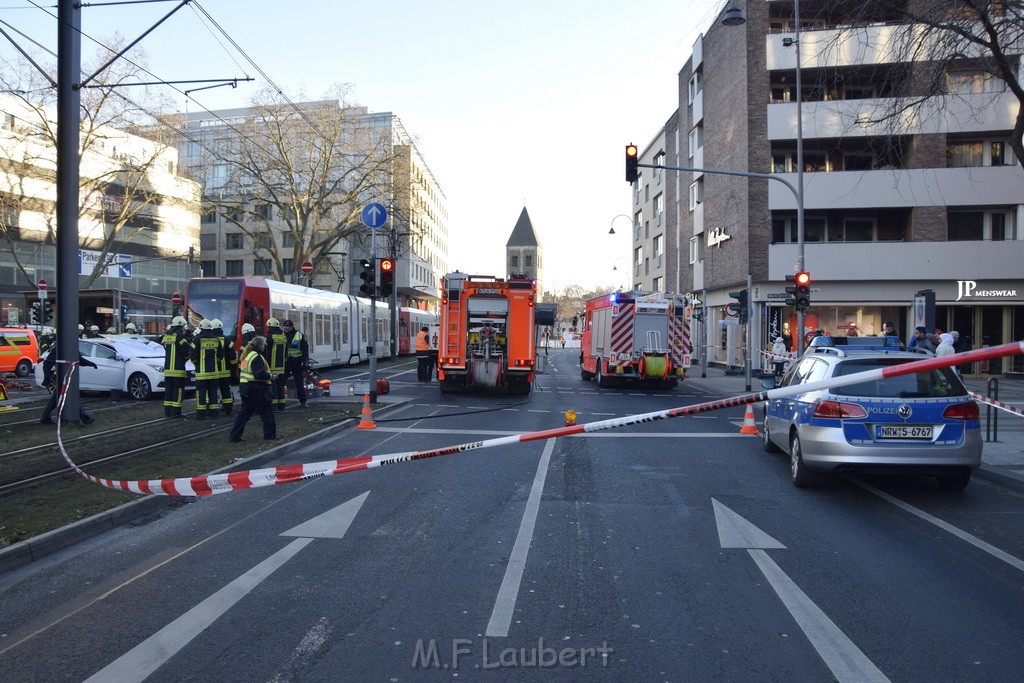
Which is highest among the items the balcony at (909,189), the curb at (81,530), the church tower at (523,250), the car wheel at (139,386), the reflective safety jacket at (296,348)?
the church tower at (523,250)

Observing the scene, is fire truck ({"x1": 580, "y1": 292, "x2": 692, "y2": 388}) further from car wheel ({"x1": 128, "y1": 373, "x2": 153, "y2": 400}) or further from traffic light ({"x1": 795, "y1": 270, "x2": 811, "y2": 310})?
car wheel ({"x1": 128, "y1": 373, "x2": 153, "y2": 400})

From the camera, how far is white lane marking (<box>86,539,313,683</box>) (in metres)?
3.77

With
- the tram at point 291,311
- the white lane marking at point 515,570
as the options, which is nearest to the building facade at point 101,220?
the tram at point 291,311

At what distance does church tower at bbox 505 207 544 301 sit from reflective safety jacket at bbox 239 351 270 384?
109m

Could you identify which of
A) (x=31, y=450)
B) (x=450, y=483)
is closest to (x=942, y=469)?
(x=450, y=483)

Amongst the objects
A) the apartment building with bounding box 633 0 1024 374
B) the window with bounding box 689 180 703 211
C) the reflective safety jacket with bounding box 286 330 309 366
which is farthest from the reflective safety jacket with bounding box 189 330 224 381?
the window with bounding box 689 180 703 211

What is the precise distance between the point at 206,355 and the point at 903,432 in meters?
11.2

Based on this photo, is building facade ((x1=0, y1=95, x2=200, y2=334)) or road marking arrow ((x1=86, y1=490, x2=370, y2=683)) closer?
road marking arrow ((x1=86, y1=490, x2=370, y2=683))

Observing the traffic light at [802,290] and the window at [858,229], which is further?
the window at [858,229]

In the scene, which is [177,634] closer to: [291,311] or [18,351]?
[291,311]

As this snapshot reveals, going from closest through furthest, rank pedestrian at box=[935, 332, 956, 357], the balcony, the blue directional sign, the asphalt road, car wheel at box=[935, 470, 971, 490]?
the asphalt road < car wheel at box=[935, 470, 971, 490] < pedestrian at box=[935, 332, 956, 357] < the blue directional sign < the balcony

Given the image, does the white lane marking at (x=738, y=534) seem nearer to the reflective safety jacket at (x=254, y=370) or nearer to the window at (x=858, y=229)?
the reflective safety jacket at (x=254, y=370)

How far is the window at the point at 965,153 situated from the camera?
30.0 meters

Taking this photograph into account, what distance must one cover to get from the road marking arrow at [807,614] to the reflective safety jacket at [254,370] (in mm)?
6814
